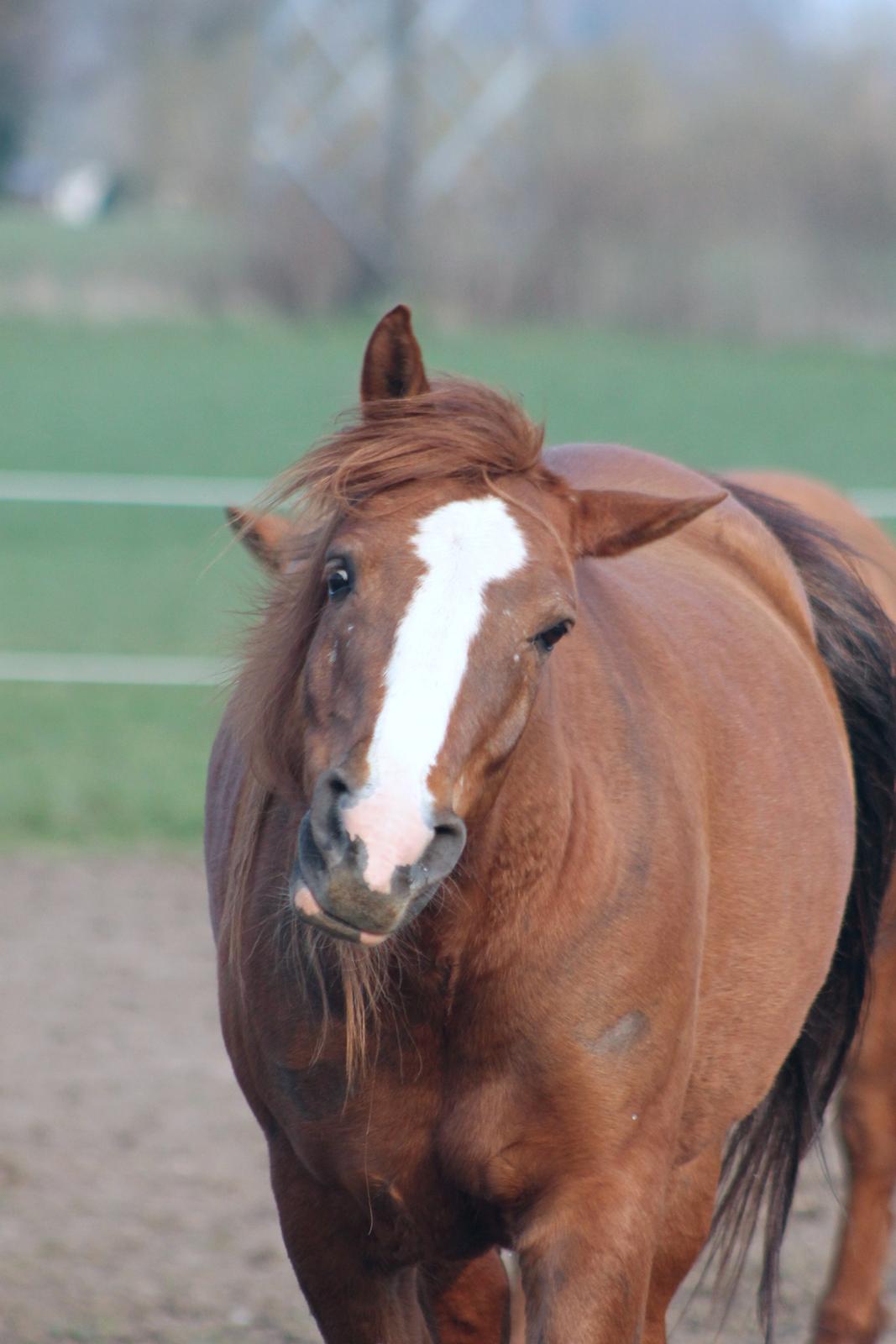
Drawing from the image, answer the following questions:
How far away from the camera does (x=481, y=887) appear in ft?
6.82

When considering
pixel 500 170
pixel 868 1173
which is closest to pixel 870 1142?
pixel 868 1173

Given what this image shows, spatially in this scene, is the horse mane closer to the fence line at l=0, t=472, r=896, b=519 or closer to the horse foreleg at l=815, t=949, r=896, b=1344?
the horse foreleg at l=815, t=949, r=896, b=1344

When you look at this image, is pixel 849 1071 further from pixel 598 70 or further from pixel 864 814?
pixel 598 70

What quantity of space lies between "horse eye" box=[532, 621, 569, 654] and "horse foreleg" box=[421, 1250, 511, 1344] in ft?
3.49

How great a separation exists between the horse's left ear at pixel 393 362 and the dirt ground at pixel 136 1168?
6.22 ft

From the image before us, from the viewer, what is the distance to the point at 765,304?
2742 centimetres

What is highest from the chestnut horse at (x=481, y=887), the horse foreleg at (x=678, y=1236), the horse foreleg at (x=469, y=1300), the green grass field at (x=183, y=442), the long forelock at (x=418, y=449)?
the long forelock at (x=418, y=449)

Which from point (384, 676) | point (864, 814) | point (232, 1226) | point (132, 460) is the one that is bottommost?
point (132, 460)

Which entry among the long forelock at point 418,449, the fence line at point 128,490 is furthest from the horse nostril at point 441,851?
the fence line at point 128,490

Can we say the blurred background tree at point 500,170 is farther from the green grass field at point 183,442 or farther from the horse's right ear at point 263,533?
the horse's right ear at point 263,533

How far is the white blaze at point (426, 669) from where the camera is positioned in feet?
5.63

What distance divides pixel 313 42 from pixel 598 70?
5995 millimetres

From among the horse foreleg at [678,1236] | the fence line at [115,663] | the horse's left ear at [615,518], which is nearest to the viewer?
the horse's left ear at [615,518]

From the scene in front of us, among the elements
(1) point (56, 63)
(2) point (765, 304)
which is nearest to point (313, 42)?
(1) point (56, 63)
